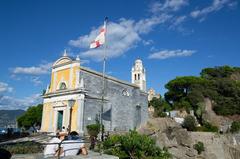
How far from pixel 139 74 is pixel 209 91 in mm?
27943

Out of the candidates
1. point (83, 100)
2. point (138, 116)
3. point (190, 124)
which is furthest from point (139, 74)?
point (83, 100)

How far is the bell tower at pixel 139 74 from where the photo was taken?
6544 centimetres

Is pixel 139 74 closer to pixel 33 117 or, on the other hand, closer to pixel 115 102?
pixel 33 117

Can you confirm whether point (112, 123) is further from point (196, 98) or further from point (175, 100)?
point (175, 100)

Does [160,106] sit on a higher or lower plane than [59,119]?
higher

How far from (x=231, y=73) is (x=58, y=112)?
35.3m

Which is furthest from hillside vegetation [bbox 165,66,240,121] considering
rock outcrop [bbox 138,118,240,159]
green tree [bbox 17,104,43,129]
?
green tree [bbox 17,104,43,129]

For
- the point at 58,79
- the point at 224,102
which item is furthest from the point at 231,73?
the point at 58,79

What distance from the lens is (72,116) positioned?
2252 centimetres

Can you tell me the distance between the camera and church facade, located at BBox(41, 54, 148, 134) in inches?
882

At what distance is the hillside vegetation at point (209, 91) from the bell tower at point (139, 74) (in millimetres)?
17839

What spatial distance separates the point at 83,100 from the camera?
72.9 ft

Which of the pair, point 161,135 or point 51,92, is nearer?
point 51,92

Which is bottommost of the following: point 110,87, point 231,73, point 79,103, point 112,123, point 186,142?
point 186,142
